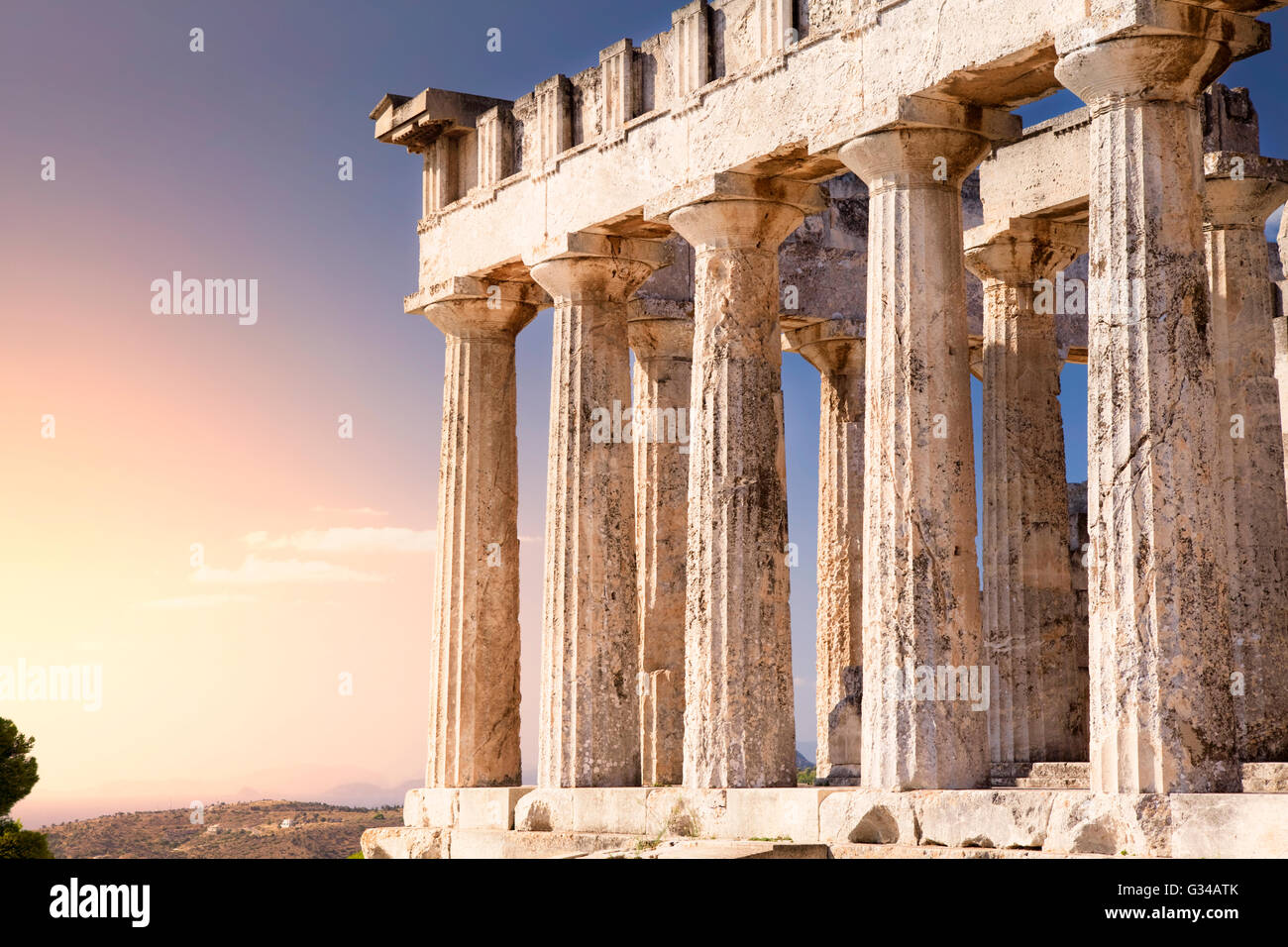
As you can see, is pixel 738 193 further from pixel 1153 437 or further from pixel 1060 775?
pixel 1060 775

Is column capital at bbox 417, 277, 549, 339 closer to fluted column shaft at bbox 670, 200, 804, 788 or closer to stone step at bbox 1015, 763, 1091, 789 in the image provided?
fluted column shaft at bbox 670, 200, 804, 788

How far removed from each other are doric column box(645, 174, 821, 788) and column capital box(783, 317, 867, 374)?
7301mm

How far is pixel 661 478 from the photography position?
32.6 m

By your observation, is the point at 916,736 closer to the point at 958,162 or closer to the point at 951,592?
the point at 951,592

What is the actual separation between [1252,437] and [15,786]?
112 feet

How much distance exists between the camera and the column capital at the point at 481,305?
31250mm

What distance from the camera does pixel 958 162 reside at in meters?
23.1

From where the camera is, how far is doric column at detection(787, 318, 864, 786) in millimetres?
33469

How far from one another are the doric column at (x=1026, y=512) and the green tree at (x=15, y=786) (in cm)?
2605

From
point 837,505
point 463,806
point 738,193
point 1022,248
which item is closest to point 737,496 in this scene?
point 738,193

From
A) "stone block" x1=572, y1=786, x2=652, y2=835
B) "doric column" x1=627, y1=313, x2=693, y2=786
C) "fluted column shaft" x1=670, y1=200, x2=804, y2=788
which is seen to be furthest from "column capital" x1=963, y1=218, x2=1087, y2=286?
"stone block" x1=572, y1=786, x2=652, y2=835

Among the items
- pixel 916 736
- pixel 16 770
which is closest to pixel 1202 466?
pixel 916 736
